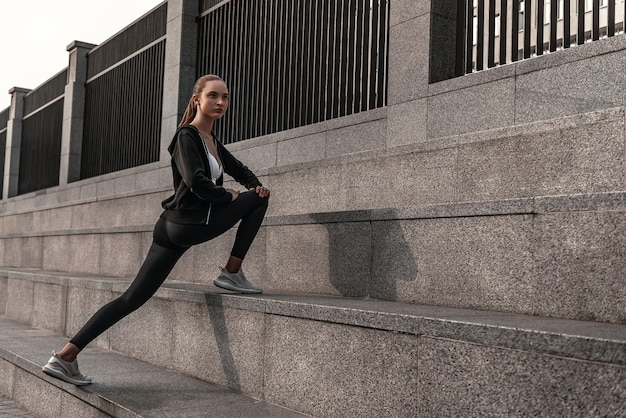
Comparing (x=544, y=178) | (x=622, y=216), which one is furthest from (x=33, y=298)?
(x=622, y=216)

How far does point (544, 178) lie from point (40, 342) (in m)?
5.27

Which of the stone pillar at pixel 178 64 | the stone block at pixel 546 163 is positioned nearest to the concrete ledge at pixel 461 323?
the stone block at pixel 546 163

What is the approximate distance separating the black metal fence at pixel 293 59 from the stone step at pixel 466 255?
3.89 metres

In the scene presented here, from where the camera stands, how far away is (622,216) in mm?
3078

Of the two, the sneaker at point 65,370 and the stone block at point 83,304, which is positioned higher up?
the stone block at point 83,304

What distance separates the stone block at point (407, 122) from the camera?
23.7ft

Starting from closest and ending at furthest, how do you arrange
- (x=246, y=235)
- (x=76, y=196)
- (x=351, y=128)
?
(x=246, y=235), (x=351, y=128), (x=76, y=196)

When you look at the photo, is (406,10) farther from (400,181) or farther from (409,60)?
(400,181)

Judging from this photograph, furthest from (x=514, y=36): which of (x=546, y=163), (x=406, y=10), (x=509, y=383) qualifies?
(x=509, y=383)

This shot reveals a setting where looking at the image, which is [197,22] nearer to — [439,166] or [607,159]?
[439,166]

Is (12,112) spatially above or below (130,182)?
above

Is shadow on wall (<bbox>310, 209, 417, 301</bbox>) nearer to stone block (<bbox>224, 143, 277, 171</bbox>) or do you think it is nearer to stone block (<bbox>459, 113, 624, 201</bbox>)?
stone block (<bbox>459, 113, 624, 201</bbox>)

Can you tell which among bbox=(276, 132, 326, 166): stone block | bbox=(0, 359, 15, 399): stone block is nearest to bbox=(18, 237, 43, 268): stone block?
bbox=(276, 132, 326, 166): stone block

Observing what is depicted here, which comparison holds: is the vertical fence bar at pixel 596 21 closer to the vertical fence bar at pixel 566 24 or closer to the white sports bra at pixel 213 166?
the vertical fence bar at pixel 566 24
